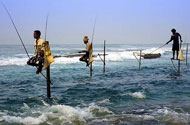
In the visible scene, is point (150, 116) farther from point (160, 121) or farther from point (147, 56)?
point (147, 56)

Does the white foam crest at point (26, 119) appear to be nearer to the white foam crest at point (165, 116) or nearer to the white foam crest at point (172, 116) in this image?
the white foam crest at point (165, 116)

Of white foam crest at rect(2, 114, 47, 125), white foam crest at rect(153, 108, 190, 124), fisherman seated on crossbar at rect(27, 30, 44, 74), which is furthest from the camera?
fisherman seated on crossbar at rect(27, 30, 44, 74)

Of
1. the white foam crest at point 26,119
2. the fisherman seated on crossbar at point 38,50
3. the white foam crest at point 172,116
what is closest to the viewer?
the white foam crest at point 172,116

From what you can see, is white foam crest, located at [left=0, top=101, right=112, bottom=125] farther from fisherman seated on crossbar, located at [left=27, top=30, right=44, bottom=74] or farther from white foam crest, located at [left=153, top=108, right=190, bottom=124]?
fisherman seated on crossbar, located at [left=27, top=30, right=44, bottom=74]

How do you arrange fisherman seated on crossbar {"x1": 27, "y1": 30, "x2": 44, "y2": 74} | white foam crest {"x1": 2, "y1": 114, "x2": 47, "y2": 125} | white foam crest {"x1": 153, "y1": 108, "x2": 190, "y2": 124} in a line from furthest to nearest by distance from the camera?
fisherman seated on crossbar {"x1": 27, "y1": 30, "x2": 44, "y2": 74} → white foam crest {"x1": 2, "y1": 114, "x2": 47, "y2": 125} → white foam crest {"x1": 153, "y1": 108, "x2": 190, "y2": 124}

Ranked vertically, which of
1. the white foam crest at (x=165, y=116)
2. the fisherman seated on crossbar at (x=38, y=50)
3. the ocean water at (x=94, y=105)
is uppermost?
the fisherman seated on crossbar at (x=38, y=50)

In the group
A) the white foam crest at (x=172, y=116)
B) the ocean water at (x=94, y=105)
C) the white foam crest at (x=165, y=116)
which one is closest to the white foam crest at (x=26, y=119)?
the ocean water at (x=94, y=105)

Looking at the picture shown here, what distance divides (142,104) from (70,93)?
3700mm

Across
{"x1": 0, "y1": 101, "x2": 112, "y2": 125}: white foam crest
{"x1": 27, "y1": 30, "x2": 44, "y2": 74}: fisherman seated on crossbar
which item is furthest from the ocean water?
{"x1": 27, "y1": 30, "x2": 44, "y2": 74}: fisherman seated on crossbar

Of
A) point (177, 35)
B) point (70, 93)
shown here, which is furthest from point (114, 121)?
point (177, 35)

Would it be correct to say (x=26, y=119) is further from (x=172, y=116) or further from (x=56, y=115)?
(x=172, y=116)

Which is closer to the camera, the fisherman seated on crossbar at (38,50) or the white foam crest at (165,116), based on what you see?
the white foam crest at (165,116)

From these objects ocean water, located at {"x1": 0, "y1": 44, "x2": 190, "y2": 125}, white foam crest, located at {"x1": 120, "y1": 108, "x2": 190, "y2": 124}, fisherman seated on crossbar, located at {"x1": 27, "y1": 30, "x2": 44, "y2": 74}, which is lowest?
ocean water, located at {"x1": 0, "y1": 44, "x2": 190, "y2": 125}

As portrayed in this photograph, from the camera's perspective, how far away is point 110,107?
8.53m
